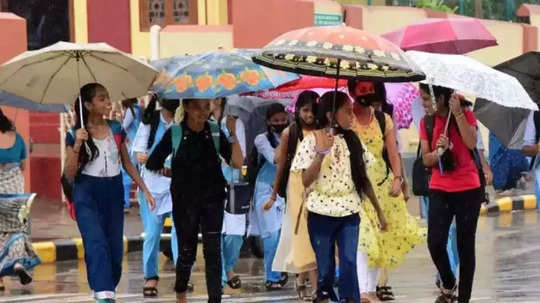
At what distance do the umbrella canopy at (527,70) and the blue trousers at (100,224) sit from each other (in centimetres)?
334

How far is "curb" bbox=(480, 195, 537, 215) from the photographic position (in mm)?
21125

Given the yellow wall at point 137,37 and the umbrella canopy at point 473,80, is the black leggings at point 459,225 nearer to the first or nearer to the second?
the umbrella canopy at point 473,80

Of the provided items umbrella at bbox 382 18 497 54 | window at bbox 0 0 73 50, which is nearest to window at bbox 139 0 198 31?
window at bbox 0 0 73 50

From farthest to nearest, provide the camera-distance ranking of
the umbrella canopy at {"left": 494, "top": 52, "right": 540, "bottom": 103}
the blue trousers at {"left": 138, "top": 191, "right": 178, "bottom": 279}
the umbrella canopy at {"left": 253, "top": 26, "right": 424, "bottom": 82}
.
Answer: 1. the blue trousers at {"left": 138, "top": 191, "right": 178, "bottom": 279}
2. the umbrella canopy at {"left": 494, "top": 52, "right": 540, "bottom": 103}
3. the umbrella canopy at {"left": 253, "top": 26, "right": 424, "bottom": 82}

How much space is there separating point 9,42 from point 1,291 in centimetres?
666

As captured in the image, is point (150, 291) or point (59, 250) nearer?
point (150, 291)

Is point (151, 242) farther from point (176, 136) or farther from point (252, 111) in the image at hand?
point (176, 136)

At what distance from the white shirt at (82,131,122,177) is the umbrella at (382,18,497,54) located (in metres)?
4.65

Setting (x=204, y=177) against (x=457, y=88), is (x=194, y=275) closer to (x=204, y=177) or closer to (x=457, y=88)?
(x=204, y=177)

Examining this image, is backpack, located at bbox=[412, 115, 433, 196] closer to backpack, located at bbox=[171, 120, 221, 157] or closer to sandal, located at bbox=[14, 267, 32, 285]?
backpack, located at bbox=[171, 120, 221, 157]

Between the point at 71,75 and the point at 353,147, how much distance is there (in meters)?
2.16

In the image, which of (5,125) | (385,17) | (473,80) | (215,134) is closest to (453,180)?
(473,80)

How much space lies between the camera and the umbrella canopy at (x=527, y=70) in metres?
11.8

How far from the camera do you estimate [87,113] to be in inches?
412
